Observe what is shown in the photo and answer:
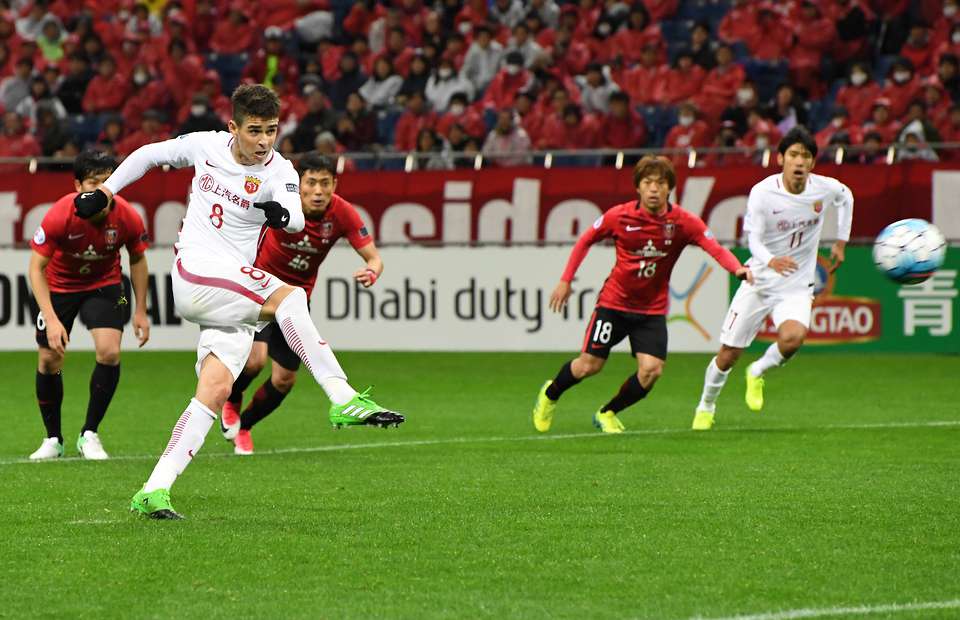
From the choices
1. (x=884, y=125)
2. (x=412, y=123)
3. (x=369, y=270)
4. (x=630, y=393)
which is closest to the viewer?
(x=369, y=270)

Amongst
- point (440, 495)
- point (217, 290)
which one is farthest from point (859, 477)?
point (217, 290)

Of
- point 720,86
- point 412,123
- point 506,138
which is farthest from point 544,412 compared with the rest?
point 412,123

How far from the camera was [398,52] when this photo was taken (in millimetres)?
23250

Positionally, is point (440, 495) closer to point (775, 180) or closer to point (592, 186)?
point (775, 180)

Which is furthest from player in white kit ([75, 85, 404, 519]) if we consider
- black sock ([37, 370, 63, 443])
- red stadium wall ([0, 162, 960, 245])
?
red stadium wall ([0, 162, 960, 245])

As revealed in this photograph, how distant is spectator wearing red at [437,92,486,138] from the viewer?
21.2m

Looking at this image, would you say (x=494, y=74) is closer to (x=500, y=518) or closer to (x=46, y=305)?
(x=46, y=305)

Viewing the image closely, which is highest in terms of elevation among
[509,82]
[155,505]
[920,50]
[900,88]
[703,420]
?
[920,50]

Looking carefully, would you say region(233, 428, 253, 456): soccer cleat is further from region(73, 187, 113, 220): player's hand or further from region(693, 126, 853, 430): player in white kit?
region(73, 187, 113, 220): player's hand

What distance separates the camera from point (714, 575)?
5812 mm

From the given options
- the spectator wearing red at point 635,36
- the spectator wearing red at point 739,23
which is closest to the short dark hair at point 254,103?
the spectator wearing red at point 739,23

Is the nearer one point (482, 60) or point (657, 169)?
point (657, 169)

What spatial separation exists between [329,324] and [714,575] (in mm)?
13743

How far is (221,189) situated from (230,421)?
162 inches
